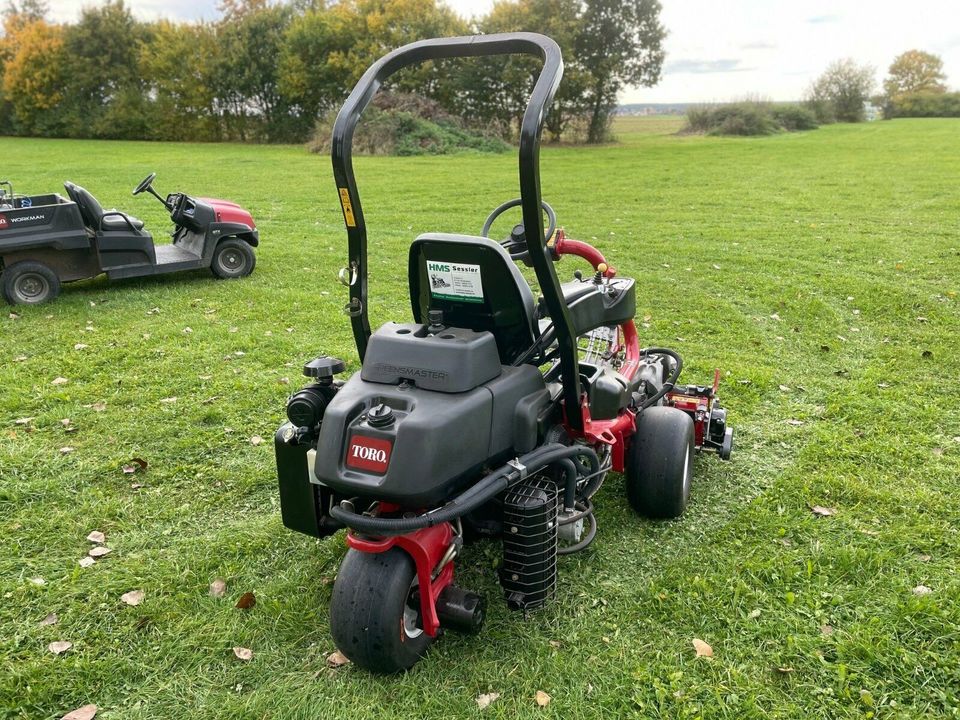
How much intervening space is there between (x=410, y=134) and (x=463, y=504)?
22.4 metres

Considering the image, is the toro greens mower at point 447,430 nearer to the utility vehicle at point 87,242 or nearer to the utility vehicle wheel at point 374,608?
the utility vehicle wheel at point 374,608

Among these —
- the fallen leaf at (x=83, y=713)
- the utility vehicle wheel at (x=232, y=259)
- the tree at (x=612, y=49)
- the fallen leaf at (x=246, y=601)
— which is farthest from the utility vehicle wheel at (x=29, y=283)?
the tree at (x=612, y=49)

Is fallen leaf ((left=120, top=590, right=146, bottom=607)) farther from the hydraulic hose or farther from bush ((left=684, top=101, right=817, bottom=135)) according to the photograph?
bush ((left=684, top=101, right=817, bottom=135))

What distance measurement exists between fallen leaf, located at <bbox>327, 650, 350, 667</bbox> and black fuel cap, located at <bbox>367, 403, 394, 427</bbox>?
2.87 feet

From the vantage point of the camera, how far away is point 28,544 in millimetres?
3307

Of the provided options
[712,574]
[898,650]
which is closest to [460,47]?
[712,574]

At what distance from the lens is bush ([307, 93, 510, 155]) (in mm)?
22891

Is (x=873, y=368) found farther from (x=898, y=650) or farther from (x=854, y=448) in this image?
(x=898, y=650)

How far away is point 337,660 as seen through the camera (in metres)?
2.63

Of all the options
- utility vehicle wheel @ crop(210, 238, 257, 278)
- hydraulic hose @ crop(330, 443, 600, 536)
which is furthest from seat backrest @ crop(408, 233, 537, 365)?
utility vehicle wheel @ crop(210, 238, 257, 278)

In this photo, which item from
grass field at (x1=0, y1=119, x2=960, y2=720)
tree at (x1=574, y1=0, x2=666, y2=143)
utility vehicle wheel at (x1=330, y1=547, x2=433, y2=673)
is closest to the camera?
utility vehicle wheel at (x1=330, y1=547, x2=433, y2=673)

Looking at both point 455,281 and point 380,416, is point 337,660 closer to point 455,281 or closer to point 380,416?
point 380,416

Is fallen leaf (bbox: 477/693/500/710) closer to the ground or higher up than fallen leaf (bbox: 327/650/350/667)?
closer to the ground

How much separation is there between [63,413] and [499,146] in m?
20.7
